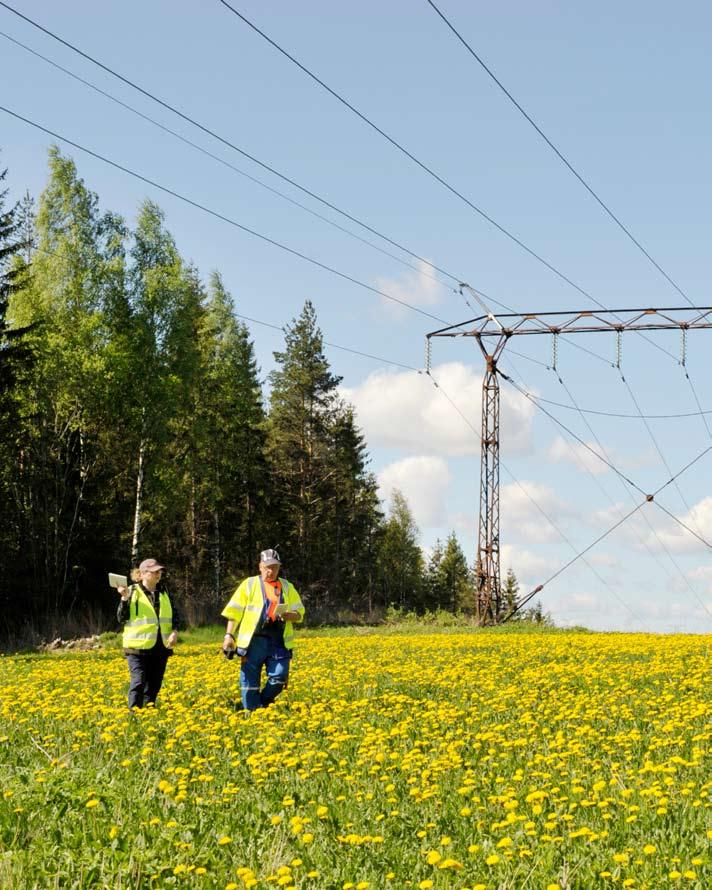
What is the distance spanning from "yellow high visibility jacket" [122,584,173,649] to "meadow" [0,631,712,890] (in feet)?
2.83

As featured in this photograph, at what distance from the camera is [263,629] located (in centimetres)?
1196

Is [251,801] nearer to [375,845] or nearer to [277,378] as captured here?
[375,845]

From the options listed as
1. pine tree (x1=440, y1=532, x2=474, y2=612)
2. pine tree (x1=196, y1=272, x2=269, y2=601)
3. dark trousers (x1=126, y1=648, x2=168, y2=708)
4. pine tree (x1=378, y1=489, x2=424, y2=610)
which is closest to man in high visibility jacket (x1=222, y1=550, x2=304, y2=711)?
dark trousers (x1=126, y1=648, x2=168, y2=708)

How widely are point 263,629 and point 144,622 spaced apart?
1.40 meters

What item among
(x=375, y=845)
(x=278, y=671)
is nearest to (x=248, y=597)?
(x=278, y=671)

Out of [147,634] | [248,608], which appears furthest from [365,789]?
[147,634]

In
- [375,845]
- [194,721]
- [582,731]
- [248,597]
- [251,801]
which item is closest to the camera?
[375,845]

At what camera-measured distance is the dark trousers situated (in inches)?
470

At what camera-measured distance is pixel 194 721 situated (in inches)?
423

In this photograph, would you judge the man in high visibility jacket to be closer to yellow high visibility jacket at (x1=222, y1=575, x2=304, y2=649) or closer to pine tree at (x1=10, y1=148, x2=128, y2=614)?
yellow high visibility jacket at (x1=222, y1=575, x2=304, y2=649)

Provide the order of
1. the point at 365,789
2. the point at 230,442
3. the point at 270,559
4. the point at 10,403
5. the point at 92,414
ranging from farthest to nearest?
1. the point at 230,442
2. the point at 92,414
3. the point at 10,403
4. the point at 270,559
5. the point at 365,789

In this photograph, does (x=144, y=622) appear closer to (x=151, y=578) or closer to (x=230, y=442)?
(x=151, y=578)

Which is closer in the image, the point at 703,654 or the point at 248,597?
the point at 248,597

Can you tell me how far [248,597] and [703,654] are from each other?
38.8 ft
